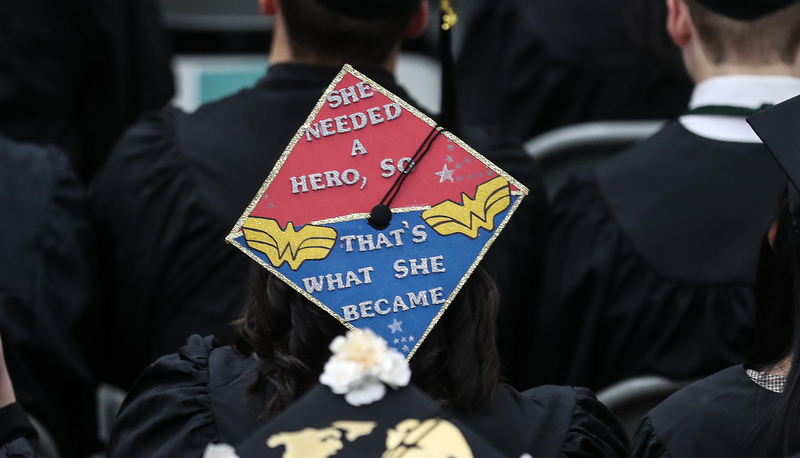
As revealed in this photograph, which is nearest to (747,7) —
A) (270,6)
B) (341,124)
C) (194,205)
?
(270,6)

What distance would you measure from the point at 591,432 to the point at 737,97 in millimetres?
1070

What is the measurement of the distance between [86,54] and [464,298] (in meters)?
2.25

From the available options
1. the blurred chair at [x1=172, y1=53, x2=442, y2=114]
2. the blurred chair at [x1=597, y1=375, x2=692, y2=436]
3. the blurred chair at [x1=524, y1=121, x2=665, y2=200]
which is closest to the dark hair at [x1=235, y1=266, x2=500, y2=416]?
the blurred chair at [x1=597, y1=375, x2=692, y2=436]

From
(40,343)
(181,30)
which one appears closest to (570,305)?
(40,343)

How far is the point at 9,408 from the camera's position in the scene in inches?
66.7

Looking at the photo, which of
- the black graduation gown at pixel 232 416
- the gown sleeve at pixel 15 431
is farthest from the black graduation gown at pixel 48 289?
the black graduation gown at pixel 232 416

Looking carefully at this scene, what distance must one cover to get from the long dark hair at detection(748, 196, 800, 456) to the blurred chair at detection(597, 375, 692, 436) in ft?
1.74

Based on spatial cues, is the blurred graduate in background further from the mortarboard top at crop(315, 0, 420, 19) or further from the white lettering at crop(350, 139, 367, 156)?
the white lettering at crop(350, 139, 367, 156)

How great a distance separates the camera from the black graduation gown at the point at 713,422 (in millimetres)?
1517

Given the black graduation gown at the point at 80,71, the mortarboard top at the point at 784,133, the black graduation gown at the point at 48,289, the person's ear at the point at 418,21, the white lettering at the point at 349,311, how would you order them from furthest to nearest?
the black graduation gown at the point at 80,71 < the person's ear at the point at 418,21 < the black graduation gown at the point at 48,289 < the white lettering at the point at 349,311 < the mortarboard top at the point at 784,133

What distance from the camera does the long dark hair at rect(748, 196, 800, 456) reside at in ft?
5.09

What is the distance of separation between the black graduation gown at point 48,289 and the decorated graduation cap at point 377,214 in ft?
2.90

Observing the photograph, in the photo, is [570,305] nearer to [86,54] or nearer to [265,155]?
[265,155]

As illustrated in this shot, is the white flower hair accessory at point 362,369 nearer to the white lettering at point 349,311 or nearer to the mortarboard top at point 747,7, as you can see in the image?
the white lettering at point 349,311
